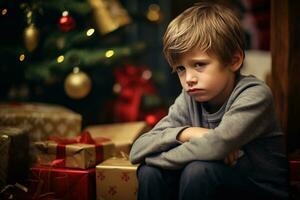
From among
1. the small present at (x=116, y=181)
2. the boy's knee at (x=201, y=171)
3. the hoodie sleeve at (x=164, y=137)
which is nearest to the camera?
the boy's knee at (x=201, y=171)

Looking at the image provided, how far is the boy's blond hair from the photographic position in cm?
109

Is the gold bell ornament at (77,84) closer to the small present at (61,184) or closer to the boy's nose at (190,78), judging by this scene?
the small present at (61,184)

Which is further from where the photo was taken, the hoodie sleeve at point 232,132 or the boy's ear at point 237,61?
the boy's ear at point 237,61

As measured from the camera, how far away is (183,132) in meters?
1.08

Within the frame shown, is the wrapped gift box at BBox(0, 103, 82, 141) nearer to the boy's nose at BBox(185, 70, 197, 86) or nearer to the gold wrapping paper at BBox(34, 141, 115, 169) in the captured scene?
the gold wrapping paper at BBox(34, 141, 115, 169)

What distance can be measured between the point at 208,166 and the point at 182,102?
0.93 feet

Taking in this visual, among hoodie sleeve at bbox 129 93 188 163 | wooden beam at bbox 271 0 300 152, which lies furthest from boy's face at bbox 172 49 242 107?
wooden beam at bbox 271 0 300 152

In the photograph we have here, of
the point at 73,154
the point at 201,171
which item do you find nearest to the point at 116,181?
the point at 73,154

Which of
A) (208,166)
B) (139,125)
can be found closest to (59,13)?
(139,125)

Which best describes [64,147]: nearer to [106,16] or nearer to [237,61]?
[237,61]

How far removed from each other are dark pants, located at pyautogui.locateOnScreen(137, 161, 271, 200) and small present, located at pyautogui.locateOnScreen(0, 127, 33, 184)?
56 cm

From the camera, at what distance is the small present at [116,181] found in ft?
4.38

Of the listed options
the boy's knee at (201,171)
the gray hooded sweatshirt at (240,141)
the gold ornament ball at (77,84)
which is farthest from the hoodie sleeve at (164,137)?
the gold ornament ball at (77,84)

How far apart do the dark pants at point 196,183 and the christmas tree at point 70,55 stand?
78 cm
